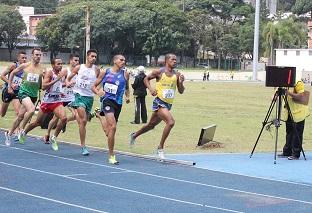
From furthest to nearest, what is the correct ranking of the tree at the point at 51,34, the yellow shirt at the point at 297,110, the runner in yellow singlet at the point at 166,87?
the tree at the point at 51,34
the yellow shirt at the point at 297,110
the runner in yellow singlet at the point at 166,87

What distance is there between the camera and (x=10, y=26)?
105625 millimetres

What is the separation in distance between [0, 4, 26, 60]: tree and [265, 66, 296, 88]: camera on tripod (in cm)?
9692

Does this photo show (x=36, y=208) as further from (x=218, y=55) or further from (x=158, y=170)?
(x=218, y=55)

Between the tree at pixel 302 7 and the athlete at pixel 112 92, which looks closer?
the athlete at pixel 112 92

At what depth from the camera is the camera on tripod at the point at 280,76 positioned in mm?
11750

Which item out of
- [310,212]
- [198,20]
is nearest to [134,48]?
[198,20]

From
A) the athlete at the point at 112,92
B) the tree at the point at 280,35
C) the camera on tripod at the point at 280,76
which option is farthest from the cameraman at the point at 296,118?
the tree at the point at 280,35

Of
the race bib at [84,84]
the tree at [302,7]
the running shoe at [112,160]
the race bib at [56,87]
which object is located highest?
the tree at [302,7]

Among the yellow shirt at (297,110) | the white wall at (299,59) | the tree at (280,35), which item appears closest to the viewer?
the yellow shirt at (297,110)

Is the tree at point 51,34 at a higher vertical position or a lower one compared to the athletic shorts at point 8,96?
higher

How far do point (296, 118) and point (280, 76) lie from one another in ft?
3.79

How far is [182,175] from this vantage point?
1040 centimetres

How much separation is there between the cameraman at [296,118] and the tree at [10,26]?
96313 millimetres

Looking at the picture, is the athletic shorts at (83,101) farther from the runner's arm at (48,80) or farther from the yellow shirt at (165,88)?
the yellow shirt at (165,88)
